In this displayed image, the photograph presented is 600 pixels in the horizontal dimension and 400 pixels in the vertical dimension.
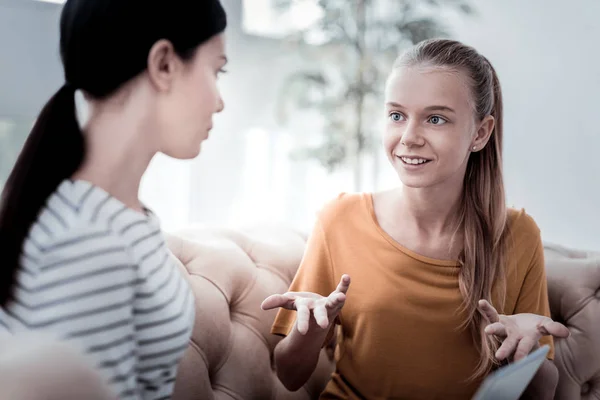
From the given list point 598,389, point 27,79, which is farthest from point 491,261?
point 27,79

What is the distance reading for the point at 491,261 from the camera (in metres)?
1.32

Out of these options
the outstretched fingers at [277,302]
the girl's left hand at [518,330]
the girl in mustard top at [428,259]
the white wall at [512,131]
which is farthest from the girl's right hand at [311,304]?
the white wall at [512,131]

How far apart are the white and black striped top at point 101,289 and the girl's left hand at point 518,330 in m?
0.56

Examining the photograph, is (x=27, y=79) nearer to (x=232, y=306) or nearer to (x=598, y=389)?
(x=232, y=306)

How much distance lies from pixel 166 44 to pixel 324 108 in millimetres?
2187

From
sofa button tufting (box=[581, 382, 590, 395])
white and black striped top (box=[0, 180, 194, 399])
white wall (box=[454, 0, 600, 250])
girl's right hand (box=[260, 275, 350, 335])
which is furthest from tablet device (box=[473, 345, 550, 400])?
white wall (box=[454, 0, 600, 250])

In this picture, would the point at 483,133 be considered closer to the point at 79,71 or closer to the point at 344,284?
the point at 344,284

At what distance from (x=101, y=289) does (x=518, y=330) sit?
29.6 inches

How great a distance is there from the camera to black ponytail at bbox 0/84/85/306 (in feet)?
2.06

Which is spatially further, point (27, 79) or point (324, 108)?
point (324, 108)

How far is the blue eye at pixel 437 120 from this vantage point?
125 cm

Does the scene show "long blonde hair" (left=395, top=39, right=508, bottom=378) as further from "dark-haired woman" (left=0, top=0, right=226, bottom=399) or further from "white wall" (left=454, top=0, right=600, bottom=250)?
"white wall" (left=454, top=0, right=600, bottom=250)

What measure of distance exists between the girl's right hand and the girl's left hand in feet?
0.76

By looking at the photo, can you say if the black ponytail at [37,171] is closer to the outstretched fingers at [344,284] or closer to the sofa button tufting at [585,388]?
the outstretched fingers at [344,284]
